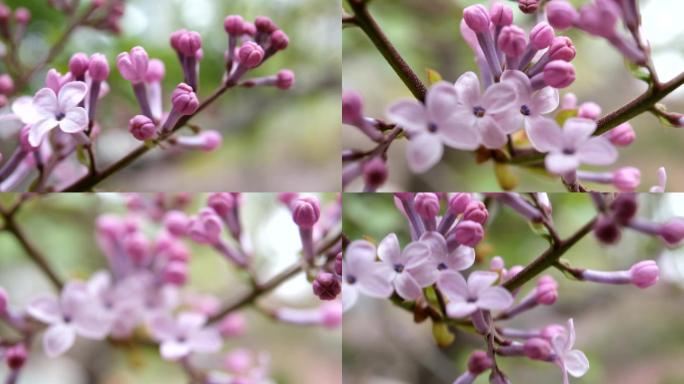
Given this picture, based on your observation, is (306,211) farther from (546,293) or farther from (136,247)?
(136,247)

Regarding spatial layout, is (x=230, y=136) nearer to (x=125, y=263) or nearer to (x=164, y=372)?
(x=164, y=372)

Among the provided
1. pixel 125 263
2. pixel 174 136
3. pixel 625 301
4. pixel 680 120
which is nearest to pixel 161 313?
pixel 125 263

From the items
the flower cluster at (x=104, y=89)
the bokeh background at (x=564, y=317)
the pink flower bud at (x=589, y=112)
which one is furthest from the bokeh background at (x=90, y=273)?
the pink flower bud at (x=589, y=112)

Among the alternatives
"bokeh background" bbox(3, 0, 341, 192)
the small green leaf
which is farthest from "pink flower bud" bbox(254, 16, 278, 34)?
"bokeh background" bbox(3, 0, 341, 192)

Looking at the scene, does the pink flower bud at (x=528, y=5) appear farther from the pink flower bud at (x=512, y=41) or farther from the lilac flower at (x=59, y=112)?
the lilac flower at (x=59, y=112)

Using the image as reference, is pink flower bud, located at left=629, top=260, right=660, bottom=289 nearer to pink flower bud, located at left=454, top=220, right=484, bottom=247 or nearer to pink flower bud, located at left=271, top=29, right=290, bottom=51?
pink flower bud, located at left=454, top=220, right=484, bottom=247

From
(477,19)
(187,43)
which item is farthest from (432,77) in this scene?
(187,43)
